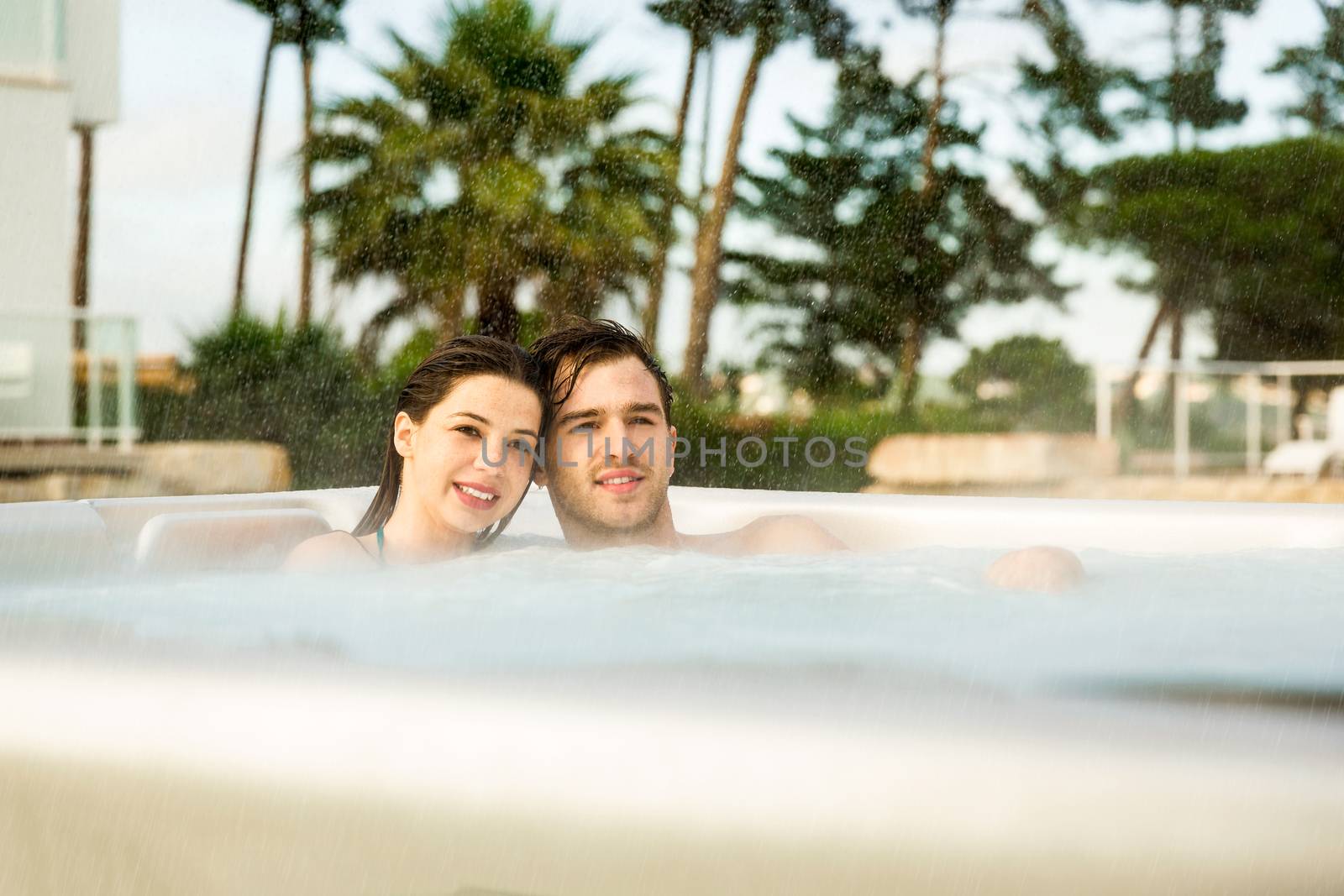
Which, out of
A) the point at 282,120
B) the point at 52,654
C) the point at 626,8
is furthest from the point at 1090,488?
the point at 52,654

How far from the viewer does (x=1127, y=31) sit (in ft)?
37.6

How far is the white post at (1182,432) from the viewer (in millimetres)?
7020

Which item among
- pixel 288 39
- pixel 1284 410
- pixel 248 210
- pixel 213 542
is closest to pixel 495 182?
pixel 248 210

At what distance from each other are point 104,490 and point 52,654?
609 cm

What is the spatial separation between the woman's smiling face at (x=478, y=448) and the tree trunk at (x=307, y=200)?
23.0 ft

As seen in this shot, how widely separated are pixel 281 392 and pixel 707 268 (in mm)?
3252

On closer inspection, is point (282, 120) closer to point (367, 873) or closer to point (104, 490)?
point (104, 490)

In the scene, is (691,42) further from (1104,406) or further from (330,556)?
(330,556)

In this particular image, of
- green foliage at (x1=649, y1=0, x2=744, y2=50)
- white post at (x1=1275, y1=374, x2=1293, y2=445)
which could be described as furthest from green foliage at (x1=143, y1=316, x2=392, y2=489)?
white post at (x1=1275, y1=374, x2=1293, y2=445)

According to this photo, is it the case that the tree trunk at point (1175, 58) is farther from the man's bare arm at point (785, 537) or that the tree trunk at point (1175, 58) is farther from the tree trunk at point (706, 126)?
the man's bare arm at point (785, 537)

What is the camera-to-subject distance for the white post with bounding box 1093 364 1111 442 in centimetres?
741

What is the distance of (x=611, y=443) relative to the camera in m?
1.81

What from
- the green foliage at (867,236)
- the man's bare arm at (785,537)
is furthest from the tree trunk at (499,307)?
the man's bare arm at (785,537)

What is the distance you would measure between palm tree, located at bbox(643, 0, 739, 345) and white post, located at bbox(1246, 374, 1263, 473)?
13.1ft
